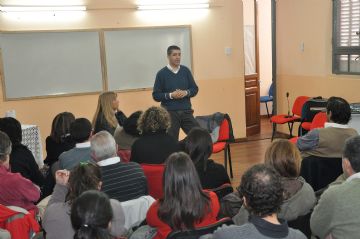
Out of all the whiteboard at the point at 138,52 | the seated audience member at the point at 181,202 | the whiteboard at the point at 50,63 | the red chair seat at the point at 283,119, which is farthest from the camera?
the whiteboard at the point at 138,52

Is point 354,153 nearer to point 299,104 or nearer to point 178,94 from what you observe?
point 178,94

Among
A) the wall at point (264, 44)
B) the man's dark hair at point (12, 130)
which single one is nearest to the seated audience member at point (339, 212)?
the man's dark hair at point (12, 130)

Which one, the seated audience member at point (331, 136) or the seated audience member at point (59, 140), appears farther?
the seated audience member at point (59, 140)

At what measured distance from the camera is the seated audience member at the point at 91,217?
1.61 m

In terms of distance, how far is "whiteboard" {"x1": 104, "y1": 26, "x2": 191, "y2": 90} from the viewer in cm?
629

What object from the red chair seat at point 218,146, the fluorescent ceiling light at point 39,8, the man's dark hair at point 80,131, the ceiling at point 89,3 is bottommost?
the red chair seat at point 218,146

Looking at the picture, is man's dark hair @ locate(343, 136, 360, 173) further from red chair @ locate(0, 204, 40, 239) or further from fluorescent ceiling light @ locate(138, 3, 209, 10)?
fluorescent ceiling light @ locate(138, 3, 209, 10)

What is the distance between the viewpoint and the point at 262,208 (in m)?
1.69

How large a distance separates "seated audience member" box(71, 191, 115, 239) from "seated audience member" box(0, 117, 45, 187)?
1650mm

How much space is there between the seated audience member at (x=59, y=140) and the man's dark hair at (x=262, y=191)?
227cm

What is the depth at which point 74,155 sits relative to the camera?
3064 millimetres

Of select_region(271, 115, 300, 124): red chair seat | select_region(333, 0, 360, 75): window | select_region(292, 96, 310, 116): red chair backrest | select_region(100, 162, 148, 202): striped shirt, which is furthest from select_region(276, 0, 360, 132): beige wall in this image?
select_region(100, 162, 148, 202): striped shirt

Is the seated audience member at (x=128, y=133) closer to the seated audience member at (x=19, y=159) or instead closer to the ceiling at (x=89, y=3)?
the seated audience member at (x=19, y=159)

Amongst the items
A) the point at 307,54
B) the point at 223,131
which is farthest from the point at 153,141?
the point at 307,54
